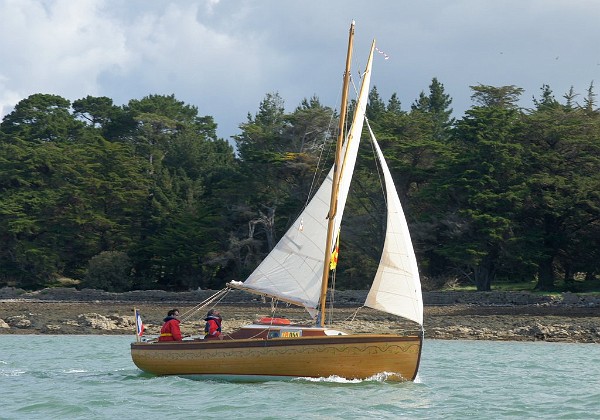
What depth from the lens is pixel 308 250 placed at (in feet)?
71.9

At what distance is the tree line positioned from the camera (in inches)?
2112

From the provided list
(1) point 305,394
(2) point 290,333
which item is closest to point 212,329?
(2) point 290,333

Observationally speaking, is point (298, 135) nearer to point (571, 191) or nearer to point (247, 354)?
point (571, 191)

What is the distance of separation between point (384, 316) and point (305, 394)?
23901 mm

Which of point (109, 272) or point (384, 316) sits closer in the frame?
point (384, 316)

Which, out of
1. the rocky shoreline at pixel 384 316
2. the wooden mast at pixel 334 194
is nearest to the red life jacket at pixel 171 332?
the wooden mast at pixel 334 194

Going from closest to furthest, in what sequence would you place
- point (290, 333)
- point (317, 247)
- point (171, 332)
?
point (290, 333) → point (317, 247) → point (171, 332)

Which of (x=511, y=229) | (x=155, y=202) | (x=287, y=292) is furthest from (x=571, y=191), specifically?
(x=287, y=292)

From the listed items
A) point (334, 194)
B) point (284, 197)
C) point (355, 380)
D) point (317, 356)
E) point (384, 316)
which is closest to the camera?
point (317, 356)

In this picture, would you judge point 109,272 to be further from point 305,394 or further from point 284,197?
point 305,394

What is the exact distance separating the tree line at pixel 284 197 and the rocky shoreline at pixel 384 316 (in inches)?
195

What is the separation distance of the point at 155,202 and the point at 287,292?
47711mm

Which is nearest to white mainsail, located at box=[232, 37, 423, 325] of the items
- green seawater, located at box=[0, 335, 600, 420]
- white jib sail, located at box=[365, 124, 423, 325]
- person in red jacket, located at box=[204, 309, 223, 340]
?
white jib sail, located at box=[365, 124, 423, 325]

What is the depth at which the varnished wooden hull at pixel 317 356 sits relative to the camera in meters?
20.7
